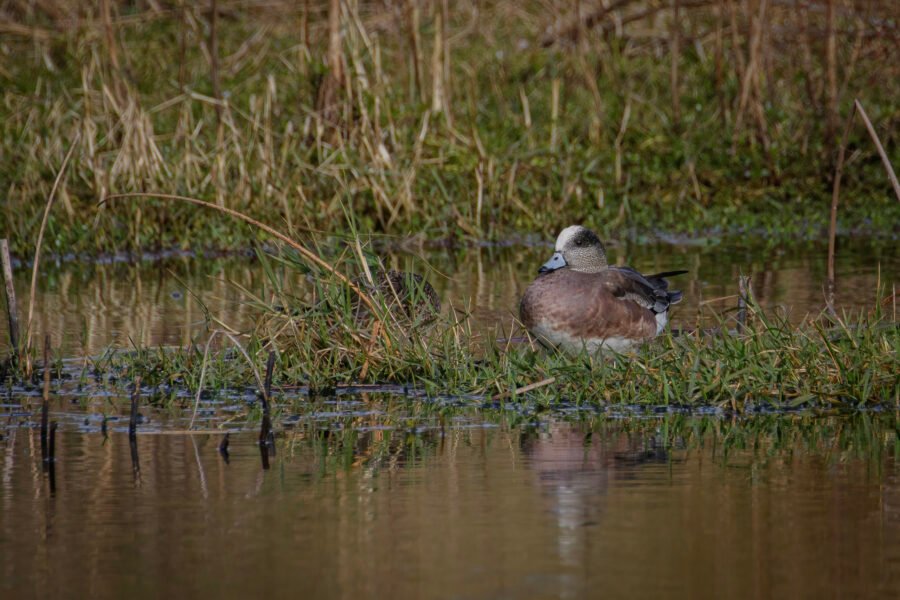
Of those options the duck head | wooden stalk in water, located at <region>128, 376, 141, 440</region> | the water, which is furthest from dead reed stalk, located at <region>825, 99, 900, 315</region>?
wooden stalk in water, located at <region>128, 376, 141, 440</region>

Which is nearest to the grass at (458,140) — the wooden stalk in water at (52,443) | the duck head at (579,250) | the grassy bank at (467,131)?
the grassy bank at (467,131)

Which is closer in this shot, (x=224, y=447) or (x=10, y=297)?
(x=224, y=447)

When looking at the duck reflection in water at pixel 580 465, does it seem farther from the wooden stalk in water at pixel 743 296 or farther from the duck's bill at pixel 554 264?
the duck's bill at pixel 554 264

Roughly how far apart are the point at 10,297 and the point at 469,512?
11.1 ft

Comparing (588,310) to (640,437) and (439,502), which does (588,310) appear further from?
(439,502)

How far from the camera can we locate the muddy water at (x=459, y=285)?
850 cm

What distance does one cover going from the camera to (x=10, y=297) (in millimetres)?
7191

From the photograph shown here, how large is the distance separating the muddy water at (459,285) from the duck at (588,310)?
631mm

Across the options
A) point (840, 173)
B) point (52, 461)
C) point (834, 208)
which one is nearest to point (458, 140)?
point (840, 173)

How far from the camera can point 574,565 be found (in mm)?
3990

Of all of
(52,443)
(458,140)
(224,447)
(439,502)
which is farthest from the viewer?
(458,140)

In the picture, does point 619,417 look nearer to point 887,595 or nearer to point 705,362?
point 705,362

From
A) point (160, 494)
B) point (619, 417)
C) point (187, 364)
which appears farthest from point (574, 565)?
point (187, 364)

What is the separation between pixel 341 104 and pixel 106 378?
559 cm
